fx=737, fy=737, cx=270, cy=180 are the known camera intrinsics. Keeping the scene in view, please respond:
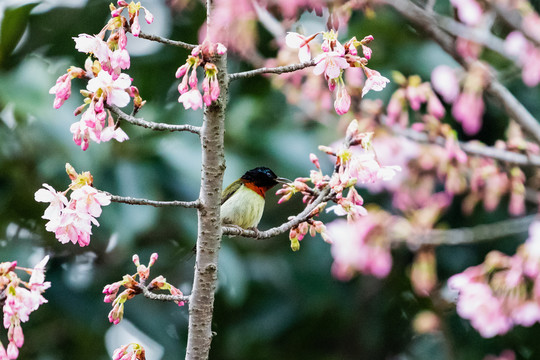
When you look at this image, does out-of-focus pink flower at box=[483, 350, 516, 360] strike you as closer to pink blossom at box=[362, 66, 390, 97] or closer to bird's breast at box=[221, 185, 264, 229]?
bird's breast at box=[221, 185, 264, 229]

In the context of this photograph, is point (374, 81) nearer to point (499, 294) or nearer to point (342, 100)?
point (342, 100)

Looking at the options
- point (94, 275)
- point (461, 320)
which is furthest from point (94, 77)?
point (461, 320)

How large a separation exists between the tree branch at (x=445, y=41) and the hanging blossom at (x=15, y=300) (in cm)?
156

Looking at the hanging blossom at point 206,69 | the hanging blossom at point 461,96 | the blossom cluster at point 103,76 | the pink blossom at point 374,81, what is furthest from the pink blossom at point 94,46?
the hanging blossom at point 461,96

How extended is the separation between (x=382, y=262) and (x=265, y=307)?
1581mm

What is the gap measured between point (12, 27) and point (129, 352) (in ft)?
10.4

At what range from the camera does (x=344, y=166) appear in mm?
1425

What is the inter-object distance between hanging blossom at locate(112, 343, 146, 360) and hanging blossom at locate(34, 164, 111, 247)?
0.66 feet

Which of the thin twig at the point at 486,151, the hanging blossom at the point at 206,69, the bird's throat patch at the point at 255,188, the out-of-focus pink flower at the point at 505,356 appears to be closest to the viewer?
the hanging blossom at the point at 206,69

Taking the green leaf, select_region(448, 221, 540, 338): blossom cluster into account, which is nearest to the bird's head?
select_region(448, 221, 540, 338): blossom cluster

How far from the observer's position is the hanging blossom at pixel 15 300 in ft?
4.09

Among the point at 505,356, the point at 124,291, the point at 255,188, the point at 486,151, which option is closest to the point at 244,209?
the point at 255,188

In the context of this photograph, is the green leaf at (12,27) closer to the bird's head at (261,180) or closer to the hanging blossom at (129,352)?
the bird's head at (261,180)

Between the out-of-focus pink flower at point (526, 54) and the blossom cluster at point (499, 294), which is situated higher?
the out-of-focus pink flower at point (526, 54)
